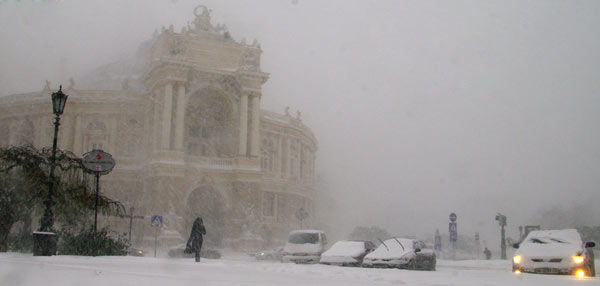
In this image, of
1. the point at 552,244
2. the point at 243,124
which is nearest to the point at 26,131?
the point at 243,124

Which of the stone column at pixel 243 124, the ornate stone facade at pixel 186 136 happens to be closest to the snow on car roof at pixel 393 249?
the ornate stone facade at pixel 186 136

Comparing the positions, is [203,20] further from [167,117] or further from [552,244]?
[552,244]

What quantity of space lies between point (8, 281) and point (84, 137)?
4692 centimetres

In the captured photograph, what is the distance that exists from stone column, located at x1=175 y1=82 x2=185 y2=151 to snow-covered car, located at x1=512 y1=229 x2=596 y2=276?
34524 millimetres

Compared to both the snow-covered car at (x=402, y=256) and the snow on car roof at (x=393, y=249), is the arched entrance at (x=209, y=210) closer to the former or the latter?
the snow on car roof at (x=393, y=249)

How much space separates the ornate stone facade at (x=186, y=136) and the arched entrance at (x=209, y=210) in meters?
0.08

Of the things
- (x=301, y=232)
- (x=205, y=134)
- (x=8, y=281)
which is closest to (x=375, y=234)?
(x=205, y=134)

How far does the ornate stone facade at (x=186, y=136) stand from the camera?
4788 centimetres

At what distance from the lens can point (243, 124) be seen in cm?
5094

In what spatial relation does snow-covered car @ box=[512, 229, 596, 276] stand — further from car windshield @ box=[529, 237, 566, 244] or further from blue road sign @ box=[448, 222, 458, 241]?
blue road sign @ box=[448, 222, 458, 241]

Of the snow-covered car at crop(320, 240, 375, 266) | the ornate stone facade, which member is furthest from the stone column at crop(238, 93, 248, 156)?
the snow-covered car at crop(320, 240, 375, 266)

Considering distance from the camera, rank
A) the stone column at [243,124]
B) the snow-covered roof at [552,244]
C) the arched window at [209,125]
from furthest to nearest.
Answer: the arched window at [209,125] < the stone column at [243,124] < the snow-covered roof at [552,244]

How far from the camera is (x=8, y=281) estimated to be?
A: 9805 mm

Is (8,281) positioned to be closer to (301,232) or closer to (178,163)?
(301,232)
